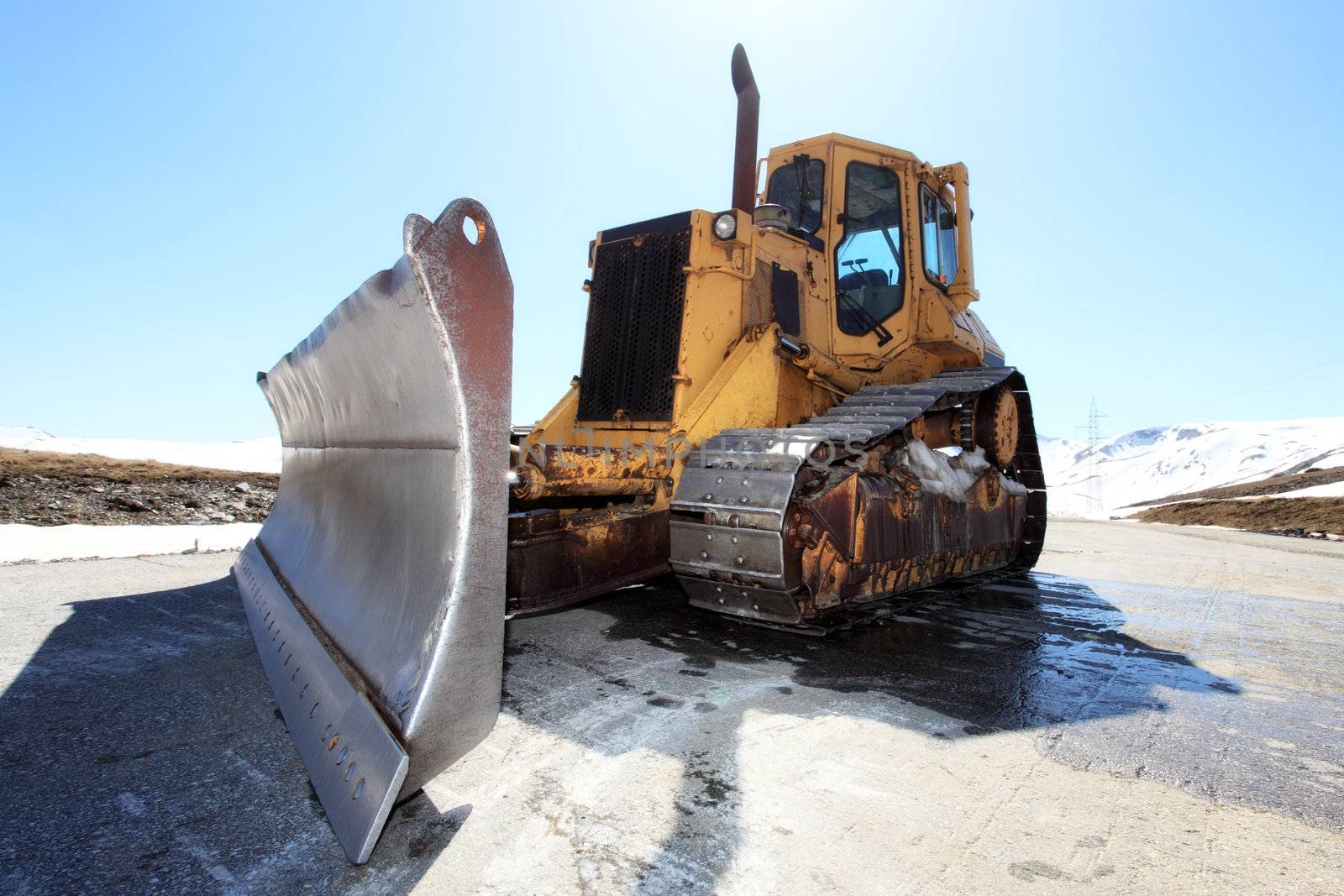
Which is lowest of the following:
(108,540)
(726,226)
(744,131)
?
(108,540)

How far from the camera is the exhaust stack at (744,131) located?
494cm

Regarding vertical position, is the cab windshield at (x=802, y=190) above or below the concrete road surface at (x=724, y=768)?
above

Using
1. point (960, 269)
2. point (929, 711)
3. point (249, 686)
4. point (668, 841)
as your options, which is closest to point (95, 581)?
point (249, 686)

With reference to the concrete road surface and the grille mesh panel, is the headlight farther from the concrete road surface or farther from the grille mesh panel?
the concrete road surface

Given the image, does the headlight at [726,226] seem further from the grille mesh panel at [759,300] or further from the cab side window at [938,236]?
the cab side window at [938,236]

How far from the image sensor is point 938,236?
5.76 m

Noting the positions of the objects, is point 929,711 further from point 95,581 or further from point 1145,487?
point 1145,487

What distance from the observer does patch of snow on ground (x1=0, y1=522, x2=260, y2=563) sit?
18.8 ft

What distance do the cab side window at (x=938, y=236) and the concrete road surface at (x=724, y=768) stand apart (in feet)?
9.73

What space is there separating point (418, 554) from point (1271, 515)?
889 inches

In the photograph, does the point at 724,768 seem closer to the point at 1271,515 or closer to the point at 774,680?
the point at 774,680

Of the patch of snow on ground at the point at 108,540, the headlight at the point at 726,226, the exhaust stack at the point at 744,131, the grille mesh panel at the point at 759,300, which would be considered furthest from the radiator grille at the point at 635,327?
the patch of snow on ground at the point at 108,540

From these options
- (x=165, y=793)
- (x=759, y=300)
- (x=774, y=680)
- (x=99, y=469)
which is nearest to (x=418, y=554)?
(x=165, y=793)

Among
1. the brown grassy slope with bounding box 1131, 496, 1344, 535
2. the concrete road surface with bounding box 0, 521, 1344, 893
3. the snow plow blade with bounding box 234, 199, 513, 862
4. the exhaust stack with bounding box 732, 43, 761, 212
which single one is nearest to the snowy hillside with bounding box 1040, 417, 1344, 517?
the brown grassy slope with bounding box 1131, 496, 1344, 535
